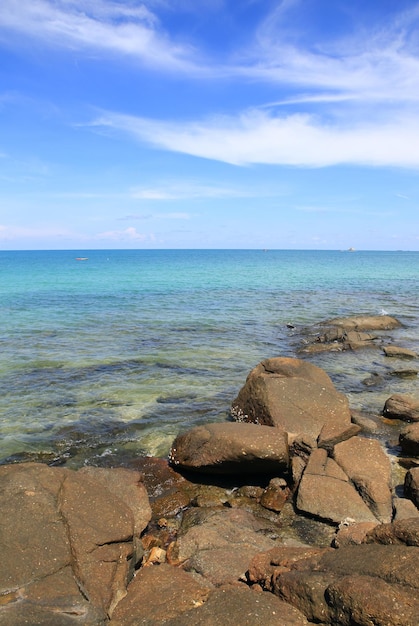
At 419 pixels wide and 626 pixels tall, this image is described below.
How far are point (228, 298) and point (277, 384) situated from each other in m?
32.3

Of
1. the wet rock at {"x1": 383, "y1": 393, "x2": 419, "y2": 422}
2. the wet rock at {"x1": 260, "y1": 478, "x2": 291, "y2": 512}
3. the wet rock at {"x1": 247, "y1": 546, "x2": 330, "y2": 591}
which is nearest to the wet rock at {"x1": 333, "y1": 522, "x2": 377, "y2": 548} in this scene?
the wet rock at {"x1": 247, "y1": 546, "x2": 330, "y2": 591}

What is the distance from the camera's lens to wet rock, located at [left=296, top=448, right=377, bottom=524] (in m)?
8.36

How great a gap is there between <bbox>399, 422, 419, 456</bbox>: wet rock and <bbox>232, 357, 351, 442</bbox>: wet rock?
135 centimetres

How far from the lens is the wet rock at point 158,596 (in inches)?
215

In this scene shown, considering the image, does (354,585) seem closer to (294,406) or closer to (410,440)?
(294,406)

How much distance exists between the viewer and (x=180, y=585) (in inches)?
238

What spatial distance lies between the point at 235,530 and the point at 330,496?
→ 6.57 feet

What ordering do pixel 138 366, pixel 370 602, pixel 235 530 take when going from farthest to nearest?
pixel 138 366
pixel 235 530
pixel 370 602

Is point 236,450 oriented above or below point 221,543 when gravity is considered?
above

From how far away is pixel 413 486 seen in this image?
28.6 feet

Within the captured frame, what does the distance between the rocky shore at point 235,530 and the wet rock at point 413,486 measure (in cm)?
2

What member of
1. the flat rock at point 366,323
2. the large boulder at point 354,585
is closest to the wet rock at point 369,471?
the large boulder at point 354,585

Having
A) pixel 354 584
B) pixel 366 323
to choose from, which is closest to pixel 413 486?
pixel 354 584

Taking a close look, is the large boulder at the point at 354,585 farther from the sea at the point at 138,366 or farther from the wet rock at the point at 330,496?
the sea at the point at 138,366
